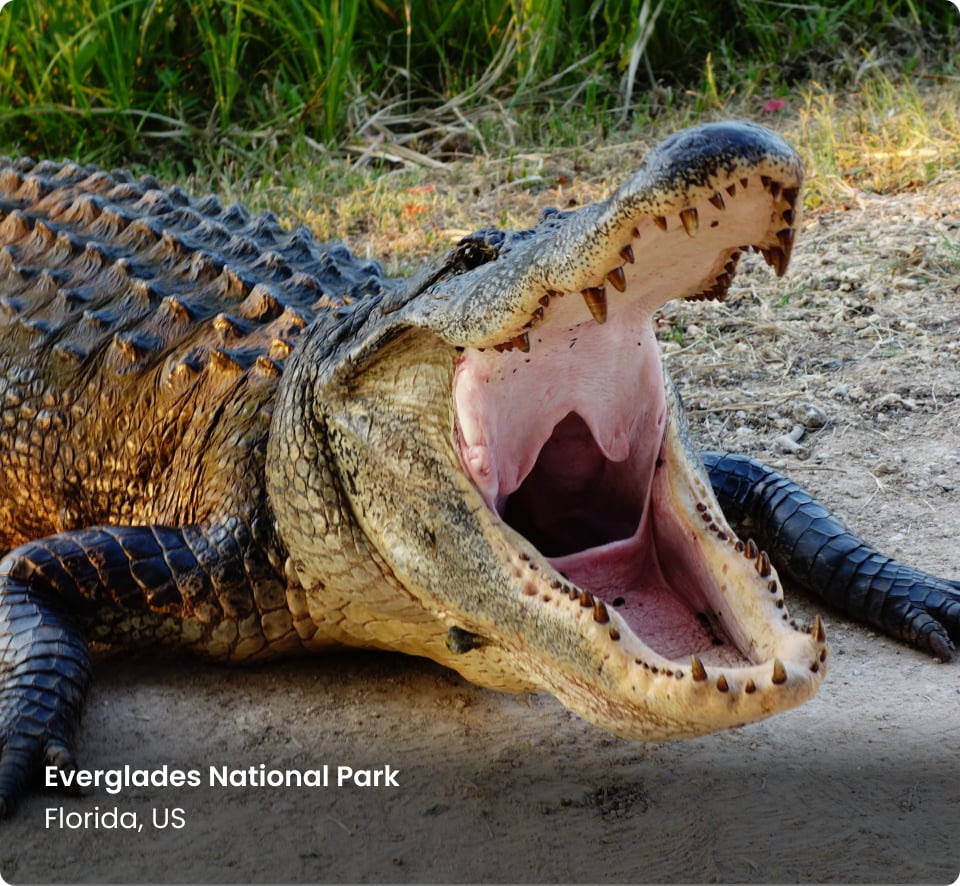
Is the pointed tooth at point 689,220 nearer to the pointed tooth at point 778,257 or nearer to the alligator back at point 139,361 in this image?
the pointed tooth at point 778,257

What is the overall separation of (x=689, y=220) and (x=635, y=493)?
0.86m

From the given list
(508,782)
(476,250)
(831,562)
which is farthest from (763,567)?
(831,562)

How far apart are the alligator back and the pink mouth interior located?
2.37 ft

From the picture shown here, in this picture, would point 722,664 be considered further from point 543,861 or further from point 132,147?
point 132,147

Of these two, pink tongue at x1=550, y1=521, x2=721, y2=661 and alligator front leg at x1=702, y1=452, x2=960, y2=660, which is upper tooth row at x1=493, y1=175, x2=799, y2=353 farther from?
alligator front leg at x1=702, y1=452, x2=960, y2=660

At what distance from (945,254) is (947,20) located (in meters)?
2.88

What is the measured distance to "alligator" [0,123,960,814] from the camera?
7.07ft

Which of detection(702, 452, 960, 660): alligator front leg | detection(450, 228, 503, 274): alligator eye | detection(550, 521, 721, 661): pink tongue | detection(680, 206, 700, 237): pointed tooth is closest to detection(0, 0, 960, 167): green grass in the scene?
detection(702, 452, 960, 660): alligator front leg

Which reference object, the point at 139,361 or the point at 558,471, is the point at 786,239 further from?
the point at 139,361

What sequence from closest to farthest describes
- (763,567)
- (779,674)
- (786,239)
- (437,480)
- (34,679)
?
(779,674) → (786,239) → (763,567) → (437,480) → (34,679)

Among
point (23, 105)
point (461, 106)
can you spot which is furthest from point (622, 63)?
point (23, 105)

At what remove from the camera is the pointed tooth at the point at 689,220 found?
1.99 m

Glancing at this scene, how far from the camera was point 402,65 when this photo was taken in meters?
7.15

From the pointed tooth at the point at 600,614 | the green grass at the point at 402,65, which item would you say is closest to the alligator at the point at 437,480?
the pointed tooth at the point at 600,614
